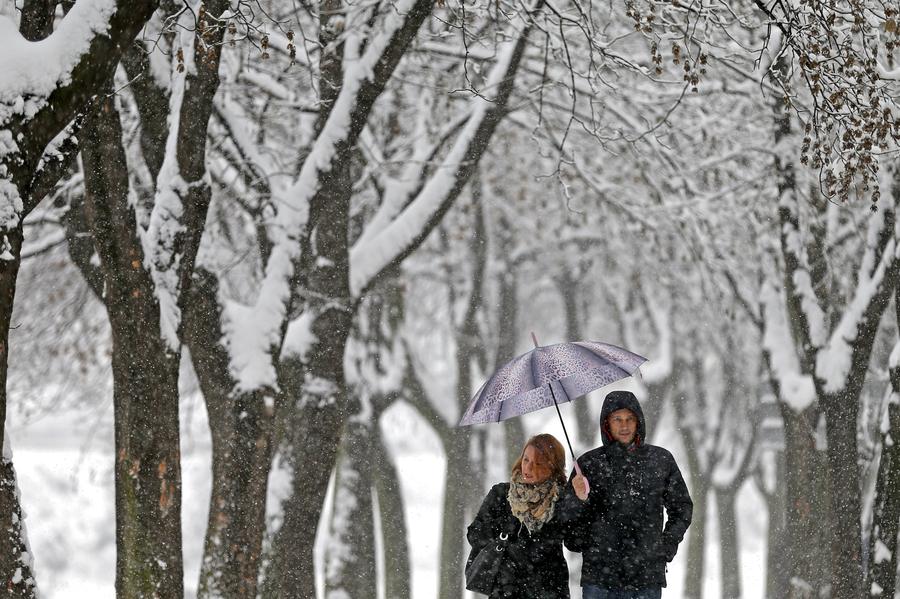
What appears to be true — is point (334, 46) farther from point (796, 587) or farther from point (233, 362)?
point (796, 587)

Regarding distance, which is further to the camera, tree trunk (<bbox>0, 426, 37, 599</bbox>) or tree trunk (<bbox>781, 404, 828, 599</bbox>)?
tree trunk (<bbox>781, 404, 828, 599</bbox>)

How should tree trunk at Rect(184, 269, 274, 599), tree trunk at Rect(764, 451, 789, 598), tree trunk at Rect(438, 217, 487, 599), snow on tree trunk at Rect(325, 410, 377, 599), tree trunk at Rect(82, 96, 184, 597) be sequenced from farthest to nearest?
tree trunk at Rect(438, 217, 487, 599) < tree trunk at Rect(764, 451, 789, 598) < snow on tree trunk at Rect(325, 410, 377, 599) < tree trunk at Rect(184, 269, 274, 599) < tree trunk at Rect(82, 96, 184, 597)

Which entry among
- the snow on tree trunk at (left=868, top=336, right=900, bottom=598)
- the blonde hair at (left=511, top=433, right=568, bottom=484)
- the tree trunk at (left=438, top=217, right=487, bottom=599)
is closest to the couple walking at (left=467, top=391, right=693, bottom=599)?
the blonde hair at (left=511, top=433, right=568, bottom=484)

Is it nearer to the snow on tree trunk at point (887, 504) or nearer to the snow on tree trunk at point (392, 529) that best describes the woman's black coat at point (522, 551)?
the snow on tree trunk at point (887, 504)

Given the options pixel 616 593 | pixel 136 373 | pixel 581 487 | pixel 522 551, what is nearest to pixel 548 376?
pixel 581 487

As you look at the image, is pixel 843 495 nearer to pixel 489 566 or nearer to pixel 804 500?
pixel 804 500

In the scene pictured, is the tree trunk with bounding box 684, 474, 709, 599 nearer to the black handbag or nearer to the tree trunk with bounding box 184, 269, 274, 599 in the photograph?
the tree trunk with bounding box 184, 269, 274, 599

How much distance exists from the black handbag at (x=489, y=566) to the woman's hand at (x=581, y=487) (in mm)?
463

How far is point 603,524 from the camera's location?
548cm

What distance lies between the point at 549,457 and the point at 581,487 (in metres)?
0.23

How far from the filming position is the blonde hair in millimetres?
5371

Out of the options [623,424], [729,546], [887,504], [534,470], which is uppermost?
[729,546]

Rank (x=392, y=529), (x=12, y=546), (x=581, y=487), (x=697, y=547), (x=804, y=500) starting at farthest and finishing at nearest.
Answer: (x=697, y=547) → (x=392, y=529) → (x=804, y=500) → (x=12, y=546) → (x=581, y=487)

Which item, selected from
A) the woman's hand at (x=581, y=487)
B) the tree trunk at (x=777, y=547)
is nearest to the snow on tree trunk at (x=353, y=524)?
the tree trunk at (x=777, y=547)
